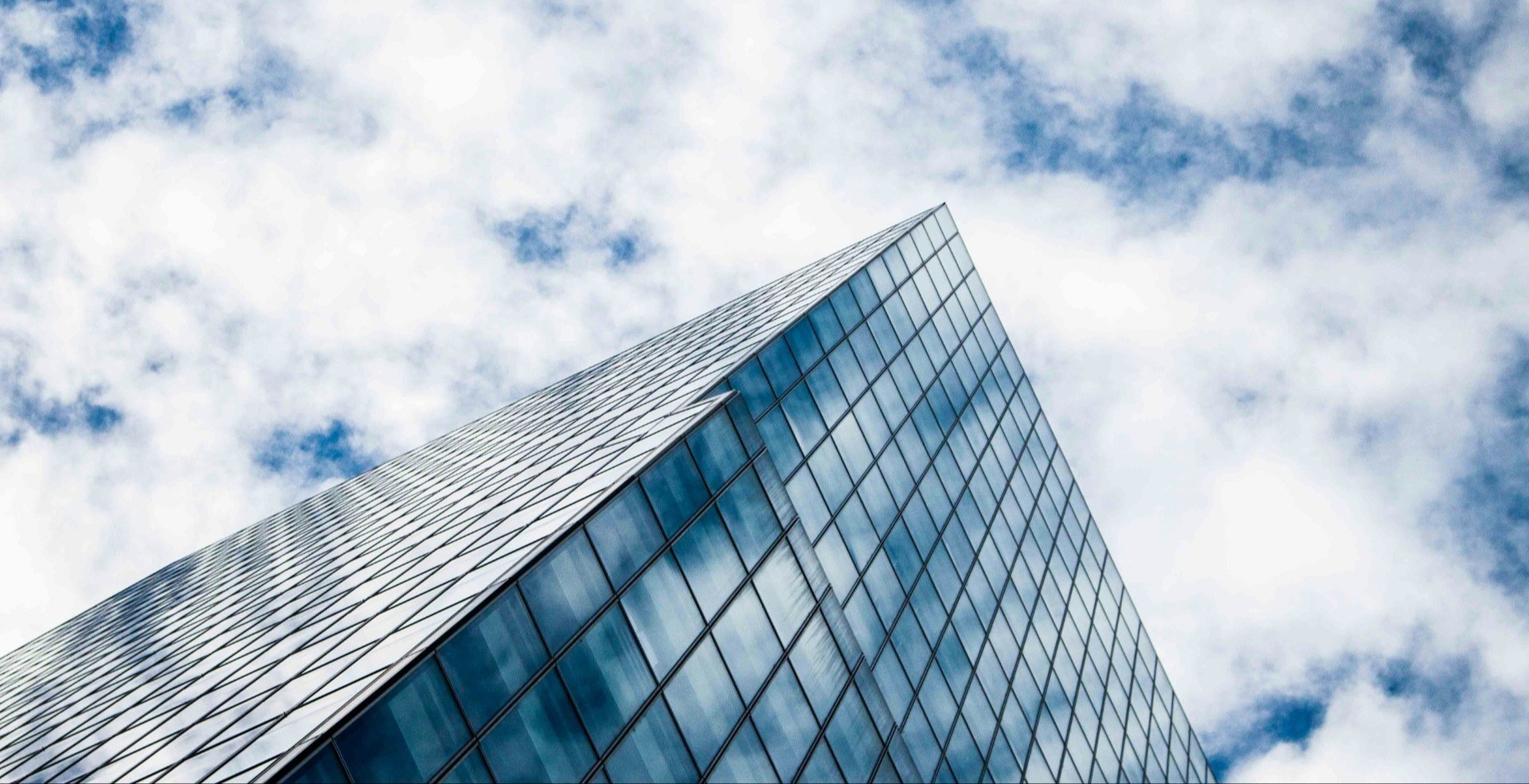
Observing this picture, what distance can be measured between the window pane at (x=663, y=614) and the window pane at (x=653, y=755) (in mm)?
1046

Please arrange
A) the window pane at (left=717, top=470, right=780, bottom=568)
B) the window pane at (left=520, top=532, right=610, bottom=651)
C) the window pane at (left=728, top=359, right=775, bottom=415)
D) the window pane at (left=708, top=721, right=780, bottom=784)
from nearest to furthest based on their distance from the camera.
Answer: the window pane at (left=520, top=532, right=610, bottom=651)
the window pane at (left=708, top=721, right=780, bottom=784)
the window pane at (left=717, top=470, right=780, bottom=568)
the window pane at (left=728, top=359, right=775, bottom=415)

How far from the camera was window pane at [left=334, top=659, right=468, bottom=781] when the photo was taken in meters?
13.2

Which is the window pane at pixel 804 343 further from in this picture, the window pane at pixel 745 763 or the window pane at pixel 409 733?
the window pane at pixel 409 733

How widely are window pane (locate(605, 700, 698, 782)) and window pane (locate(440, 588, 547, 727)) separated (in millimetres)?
2072

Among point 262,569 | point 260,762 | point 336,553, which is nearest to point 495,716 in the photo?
point 260,762

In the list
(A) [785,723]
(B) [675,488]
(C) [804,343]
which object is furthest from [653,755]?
(C) [804,343]

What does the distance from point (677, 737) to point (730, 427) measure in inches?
353

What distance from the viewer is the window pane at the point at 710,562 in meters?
21.1

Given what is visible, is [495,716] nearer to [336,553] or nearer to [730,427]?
[730,427]

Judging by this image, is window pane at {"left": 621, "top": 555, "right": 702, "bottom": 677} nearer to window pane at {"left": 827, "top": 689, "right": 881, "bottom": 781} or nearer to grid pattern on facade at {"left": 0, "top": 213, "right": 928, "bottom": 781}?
grid pattern on facade at {"left": 0, "top": 213, "right": 928, "bottom": 781}

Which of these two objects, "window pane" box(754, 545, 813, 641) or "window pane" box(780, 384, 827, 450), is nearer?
"window pane" box(754, 545, 813, 641)

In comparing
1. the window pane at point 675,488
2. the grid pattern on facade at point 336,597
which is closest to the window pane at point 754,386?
the grid pattern on facade at point 336,597

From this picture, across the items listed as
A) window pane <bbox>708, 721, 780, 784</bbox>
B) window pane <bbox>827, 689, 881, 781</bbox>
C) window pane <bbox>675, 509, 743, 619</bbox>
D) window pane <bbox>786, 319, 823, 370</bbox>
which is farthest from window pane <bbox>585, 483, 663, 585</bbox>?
window pane <bbox>786, 319, 823, 370</bbox>

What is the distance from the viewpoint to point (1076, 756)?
38031 millimetres
